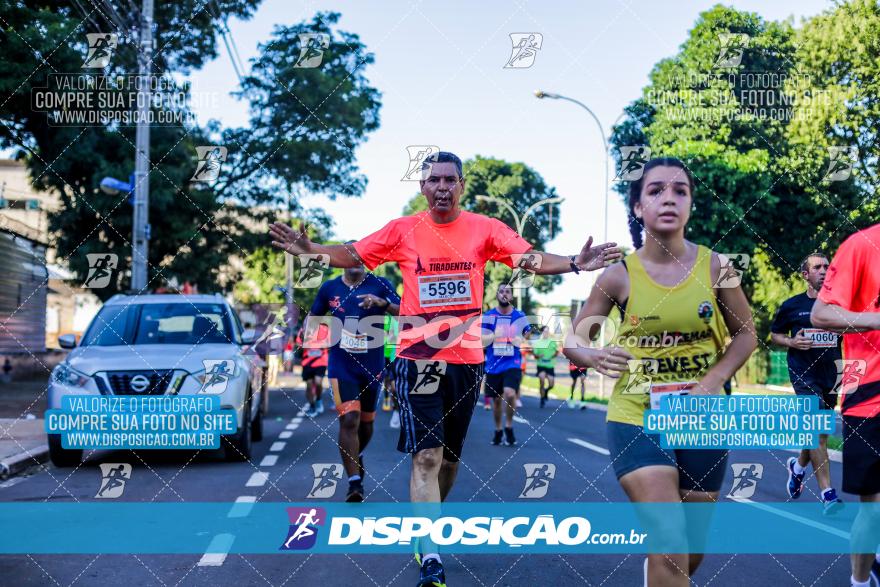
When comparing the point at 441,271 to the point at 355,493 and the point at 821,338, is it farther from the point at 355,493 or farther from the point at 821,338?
the point at 821,338

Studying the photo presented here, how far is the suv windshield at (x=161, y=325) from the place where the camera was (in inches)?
454

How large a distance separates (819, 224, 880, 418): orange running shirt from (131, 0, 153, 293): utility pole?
1639cm

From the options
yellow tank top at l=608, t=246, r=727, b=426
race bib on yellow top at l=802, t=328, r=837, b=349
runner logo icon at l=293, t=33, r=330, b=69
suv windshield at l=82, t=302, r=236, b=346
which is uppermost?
runner logo icon at l=293, t=33, r=330, b=69

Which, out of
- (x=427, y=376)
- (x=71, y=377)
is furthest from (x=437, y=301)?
(x=71, y=377)

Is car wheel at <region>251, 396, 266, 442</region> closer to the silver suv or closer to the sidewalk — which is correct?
the silver suv

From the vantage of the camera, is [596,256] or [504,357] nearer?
[596,256]

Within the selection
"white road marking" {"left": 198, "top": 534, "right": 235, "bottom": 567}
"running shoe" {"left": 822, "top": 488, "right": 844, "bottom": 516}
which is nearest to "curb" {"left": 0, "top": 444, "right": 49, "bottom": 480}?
"white road marking" {"left": 198, "top": 534, "right": 235, "bottom": 567}

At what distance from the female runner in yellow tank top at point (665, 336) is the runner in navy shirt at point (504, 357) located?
8384mm

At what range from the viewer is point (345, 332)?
8.38 meters

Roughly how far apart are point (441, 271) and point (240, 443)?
6168mm

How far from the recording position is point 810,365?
27.3 feet

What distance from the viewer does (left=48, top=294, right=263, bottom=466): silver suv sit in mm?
10375

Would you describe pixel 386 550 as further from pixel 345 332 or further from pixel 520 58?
pixel 520 58

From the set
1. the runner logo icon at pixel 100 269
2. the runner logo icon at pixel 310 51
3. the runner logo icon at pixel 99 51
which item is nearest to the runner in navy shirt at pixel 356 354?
the runner logo icon at pixel 310 51
